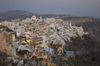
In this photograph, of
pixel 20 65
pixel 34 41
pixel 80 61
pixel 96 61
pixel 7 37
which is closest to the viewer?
pixel 20 65

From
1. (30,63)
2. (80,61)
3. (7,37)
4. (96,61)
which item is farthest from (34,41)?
(96,61)

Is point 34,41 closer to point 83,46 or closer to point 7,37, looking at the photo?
point 7,37

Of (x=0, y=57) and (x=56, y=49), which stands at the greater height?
(x=0, y=57)

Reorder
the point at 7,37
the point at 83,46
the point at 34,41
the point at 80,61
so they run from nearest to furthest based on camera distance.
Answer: the point at 7,37
the point at 34,41
the point at 80,61
the point at 83,46

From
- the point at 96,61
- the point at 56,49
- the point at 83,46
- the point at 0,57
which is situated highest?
the point at 0,57

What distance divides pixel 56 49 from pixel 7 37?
7.30 metres

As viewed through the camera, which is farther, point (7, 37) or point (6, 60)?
point (7, 37)

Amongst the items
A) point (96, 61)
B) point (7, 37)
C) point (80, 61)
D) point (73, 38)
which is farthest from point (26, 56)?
point (73, 38)

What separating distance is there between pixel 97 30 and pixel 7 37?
185ft

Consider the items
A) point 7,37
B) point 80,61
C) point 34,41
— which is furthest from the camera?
point 80,61

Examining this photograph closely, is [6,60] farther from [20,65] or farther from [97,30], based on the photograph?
[97,30]

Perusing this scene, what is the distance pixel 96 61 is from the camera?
2598cm

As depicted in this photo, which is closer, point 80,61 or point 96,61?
point 80,61

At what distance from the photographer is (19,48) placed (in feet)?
50.0
